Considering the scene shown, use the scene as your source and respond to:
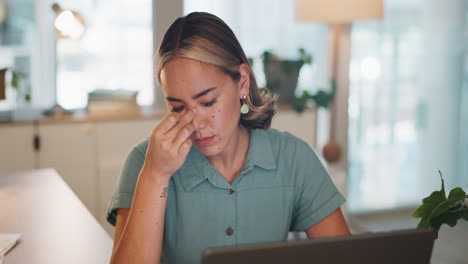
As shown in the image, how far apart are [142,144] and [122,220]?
0.20 meters

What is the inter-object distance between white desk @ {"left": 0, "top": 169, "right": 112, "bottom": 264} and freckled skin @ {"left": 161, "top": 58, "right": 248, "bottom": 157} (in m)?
0.39

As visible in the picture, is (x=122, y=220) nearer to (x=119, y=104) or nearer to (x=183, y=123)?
(x=183, y=123)

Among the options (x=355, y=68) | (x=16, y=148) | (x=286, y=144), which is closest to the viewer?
(x=286, y=144)

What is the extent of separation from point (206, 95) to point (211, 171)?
222 millimetres

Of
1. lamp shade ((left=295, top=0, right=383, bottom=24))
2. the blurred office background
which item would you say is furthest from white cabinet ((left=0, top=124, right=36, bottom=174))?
lamp shade ((left=295, top=0, right=383, bottom=24))

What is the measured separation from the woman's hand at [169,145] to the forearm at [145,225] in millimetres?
23

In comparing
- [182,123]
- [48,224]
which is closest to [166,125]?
[182,123]

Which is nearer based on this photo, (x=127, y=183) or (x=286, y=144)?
(x=127, y=183)

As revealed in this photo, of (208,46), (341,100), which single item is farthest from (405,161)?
(208,46)

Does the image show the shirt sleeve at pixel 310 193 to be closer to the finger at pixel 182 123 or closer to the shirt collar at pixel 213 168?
the shirt collar at pixel 213 168

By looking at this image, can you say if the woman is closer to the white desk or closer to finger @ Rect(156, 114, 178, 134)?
finger @ Rect(156, 114, 178, 134)

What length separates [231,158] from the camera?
5.62 ft

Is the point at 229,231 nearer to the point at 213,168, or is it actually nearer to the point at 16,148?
the point at 213,168

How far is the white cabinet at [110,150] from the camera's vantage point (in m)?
3.35
